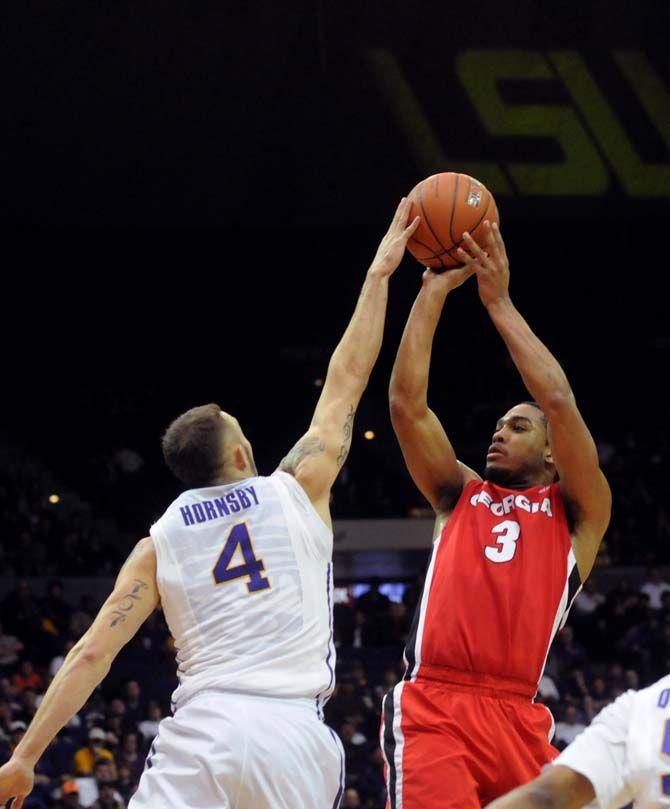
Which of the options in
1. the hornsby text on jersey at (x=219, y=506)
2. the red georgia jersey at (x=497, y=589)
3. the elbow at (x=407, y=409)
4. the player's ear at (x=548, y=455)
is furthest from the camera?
the player's ear at (x=548, y=455)

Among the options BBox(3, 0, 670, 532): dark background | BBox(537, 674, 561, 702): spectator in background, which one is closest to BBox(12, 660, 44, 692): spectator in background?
BBox(3, 0, 670, 532): dark background

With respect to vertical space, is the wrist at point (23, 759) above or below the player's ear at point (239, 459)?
below

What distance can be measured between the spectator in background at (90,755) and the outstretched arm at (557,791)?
11.2m

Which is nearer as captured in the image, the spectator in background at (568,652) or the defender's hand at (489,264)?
the defender's hand at (489,264)

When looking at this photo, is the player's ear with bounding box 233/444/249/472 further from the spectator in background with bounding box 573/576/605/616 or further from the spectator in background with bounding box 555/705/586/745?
the spectator in background with bounding box 573/576/605/616

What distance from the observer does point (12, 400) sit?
26500mm

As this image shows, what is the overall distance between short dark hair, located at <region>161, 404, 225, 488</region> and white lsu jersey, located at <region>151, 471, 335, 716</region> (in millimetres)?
78

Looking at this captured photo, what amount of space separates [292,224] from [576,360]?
1148 cm

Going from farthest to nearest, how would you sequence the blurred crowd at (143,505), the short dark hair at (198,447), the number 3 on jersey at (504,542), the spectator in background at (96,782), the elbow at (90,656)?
the blurred crowd at (143,505), the spectator in background at (96,782), the number 3 on jersey at (504,542), the short dark hair at (198,447), the elbow at (90,656)

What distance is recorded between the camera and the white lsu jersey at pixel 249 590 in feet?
14.5

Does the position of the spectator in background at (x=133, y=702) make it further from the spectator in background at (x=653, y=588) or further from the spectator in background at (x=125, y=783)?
the spectator in background at (x=653, y=588)

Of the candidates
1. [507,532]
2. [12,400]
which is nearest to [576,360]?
[12,400]

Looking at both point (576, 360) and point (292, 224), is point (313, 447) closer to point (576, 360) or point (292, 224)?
point (292, 224)

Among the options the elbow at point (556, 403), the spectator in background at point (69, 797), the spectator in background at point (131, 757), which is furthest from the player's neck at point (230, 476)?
the spectator in background at point (131, 757)
